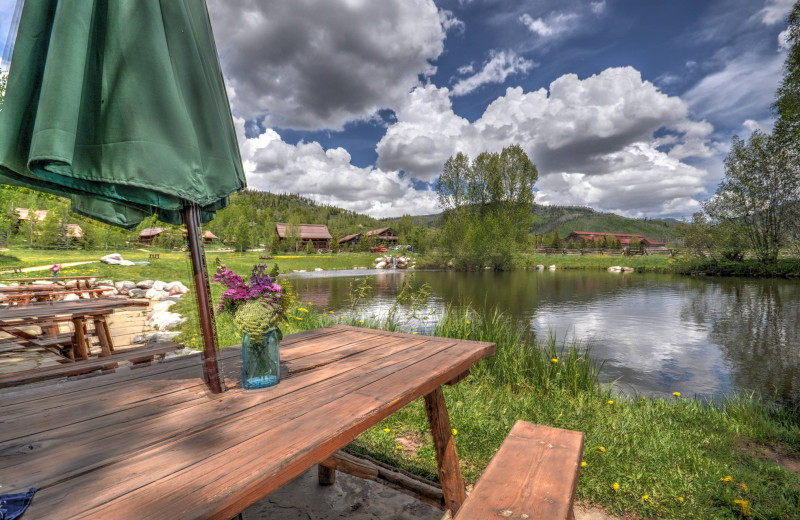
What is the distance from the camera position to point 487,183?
37.6 meters

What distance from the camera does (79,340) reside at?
164 inches

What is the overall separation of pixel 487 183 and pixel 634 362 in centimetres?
3259

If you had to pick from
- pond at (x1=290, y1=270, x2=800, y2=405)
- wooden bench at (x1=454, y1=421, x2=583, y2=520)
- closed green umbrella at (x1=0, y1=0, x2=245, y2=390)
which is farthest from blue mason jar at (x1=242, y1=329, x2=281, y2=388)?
pond at (x1=290, y1=270, x2=800, y2=405)

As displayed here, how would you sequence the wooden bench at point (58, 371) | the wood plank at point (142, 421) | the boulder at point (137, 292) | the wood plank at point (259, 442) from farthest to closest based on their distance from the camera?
the boulder at point (137, 292)
the wooden bench at point (58, 371)
the wood plank at point (142, 421)
the wood plank at point (259, 442)

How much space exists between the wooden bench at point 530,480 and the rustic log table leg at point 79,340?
466 centimetres

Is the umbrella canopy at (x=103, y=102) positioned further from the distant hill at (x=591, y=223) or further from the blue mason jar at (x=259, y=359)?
the distant hill at (x=591, y=223)

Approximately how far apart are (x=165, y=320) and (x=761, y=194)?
33.5 meters

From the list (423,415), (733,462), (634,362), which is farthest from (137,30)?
(634,362)

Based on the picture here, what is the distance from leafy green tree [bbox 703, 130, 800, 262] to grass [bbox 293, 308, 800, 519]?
2732 centimetres

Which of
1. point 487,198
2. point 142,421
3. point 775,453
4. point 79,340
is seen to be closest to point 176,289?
point 79,340

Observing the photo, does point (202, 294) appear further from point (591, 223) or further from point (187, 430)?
point (591, 223)

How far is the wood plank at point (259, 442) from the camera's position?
0.87 metres

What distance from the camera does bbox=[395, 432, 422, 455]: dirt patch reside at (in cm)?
305

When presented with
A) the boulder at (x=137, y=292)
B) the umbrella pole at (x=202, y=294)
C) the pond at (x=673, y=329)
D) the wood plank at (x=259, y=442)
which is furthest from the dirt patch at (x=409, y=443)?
the boulder at (x=137, y=292)
